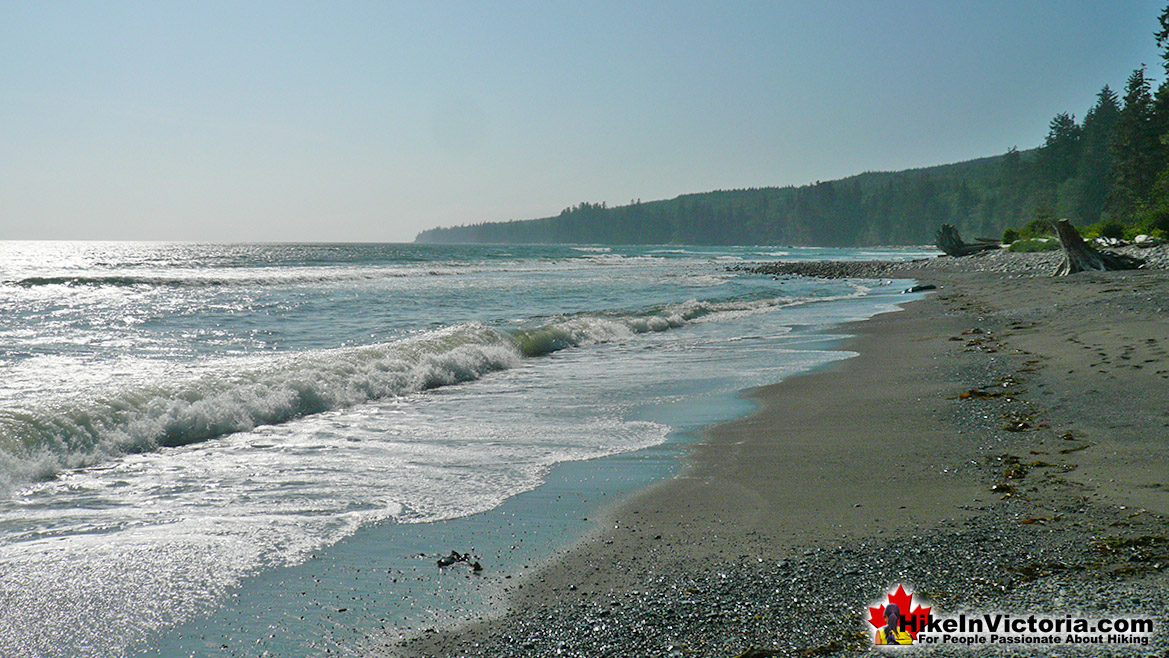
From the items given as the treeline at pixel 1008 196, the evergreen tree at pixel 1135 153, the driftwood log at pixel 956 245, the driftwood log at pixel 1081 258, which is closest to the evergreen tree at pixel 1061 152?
the treeline at pixel 1008 196

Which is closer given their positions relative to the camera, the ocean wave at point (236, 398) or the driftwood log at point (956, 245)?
the ocean wave at point (236, 398)

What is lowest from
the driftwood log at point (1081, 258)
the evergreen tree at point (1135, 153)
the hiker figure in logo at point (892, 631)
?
the hiker figure in logo at point (892, 631)

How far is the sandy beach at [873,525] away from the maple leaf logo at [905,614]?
0.06m

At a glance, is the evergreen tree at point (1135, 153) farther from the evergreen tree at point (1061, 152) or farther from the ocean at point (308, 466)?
the ocean at point (308, 466)

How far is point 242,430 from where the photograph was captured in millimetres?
6434

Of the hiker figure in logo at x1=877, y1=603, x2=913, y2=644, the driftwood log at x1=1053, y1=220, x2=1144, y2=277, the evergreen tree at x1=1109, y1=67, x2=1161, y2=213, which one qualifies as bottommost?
the hiker figure in logo at x1=877, y1=603, x2=913, y2=644

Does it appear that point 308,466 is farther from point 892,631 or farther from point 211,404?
point 892,631

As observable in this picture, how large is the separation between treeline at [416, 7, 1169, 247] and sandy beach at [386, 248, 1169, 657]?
1133 inches

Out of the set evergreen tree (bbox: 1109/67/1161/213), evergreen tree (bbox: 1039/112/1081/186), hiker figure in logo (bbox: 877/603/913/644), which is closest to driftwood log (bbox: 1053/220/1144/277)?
hiker figure in logo (bbox: 877/603/913/644)

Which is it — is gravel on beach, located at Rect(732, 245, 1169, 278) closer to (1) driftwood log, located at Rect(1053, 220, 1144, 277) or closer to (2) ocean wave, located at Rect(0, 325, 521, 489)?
(1) driftwood log, located at Rect(1053, 220, 1144, 277)

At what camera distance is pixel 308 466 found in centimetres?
503

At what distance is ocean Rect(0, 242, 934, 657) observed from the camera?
280 centimetres

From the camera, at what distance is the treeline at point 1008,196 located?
42281 millimetres

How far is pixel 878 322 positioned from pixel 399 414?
11133mm
